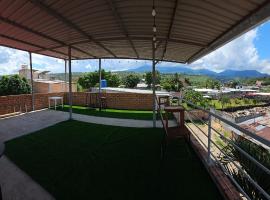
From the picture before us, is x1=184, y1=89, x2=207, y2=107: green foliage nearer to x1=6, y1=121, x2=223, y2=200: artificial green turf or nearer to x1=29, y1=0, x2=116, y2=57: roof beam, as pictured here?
x1=29, y1=0, x2=116, y2=57: roof beam

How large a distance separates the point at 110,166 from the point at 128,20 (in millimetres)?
3703

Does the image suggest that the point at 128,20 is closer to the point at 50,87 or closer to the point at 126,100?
the point at 126,100

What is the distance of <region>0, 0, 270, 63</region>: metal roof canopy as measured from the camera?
4574 mm

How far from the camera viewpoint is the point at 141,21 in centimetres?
612

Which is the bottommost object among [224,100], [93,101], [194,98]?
[224,100]

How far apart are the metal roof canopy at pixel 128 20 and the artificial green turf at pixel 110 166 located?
9.62 feet

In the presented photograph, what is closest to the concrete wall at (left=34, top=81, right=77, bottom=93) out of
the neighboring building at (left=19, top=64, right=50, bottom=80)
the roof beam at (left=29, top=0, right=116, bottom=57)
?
the neighboring building at (left=19, top=64, right=50, bottom=80)

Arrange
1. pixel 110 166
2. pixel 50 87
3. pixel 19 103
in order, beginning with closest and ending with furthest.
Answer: pixel 110 166 < pixel 19 103 < pixel 50 87

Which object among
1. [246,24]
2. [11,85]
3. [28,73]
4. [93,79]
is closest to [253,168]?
[246,24]

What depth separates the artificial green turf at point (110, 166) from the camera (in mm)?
3438

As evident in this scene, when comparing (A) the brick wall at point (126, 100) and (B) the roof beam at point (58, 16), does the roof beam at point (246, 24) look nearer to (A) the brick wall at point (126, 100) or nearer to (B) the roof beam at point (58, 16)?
(B) the roof beam at point (58, 16)

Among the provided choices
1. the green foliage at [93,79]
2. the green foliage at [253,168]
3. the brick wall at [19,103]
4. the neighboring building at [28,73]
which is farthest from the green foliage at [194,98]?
the green foliage at [93,79]

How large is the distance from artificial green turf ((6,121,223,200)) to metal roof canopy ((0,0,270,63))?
2.93 m

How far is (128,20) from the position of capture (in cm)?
609
